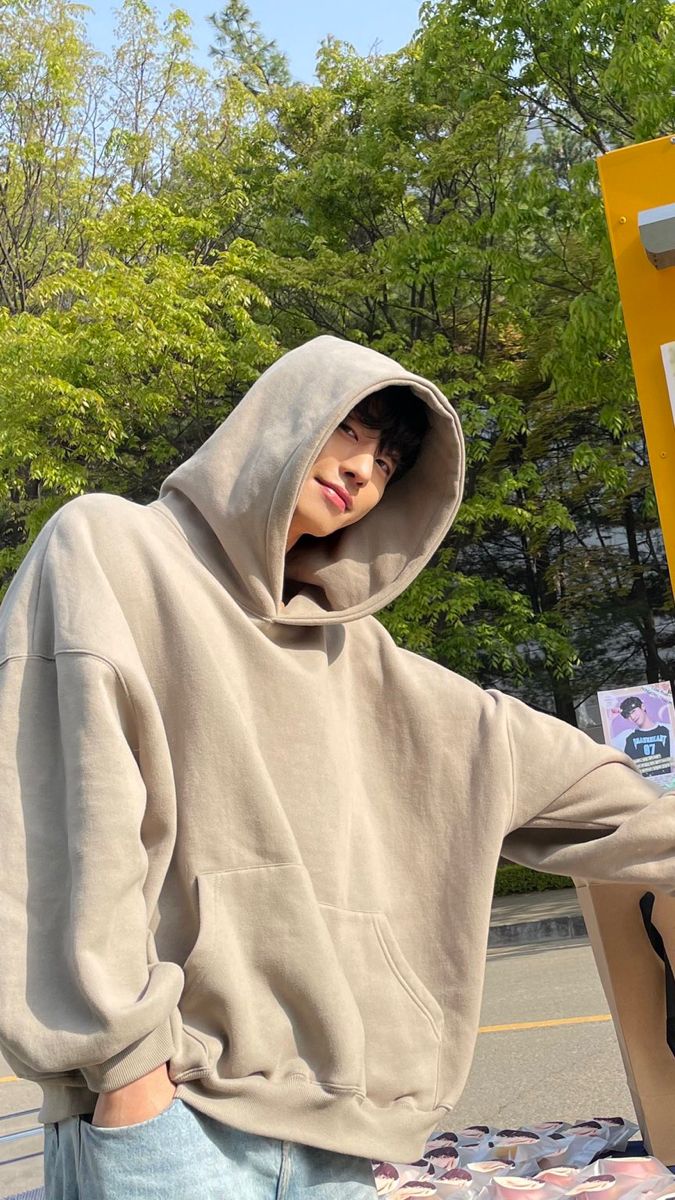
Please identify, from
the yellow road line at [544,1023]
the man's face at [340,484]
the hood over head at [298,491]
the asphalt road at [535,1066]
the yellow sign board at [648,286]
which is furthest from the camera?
the yellow road line at [544,1023]

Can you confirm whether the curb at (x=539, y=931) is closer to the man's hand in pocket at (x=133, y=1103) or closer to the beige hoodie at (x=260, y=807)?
the beige hoodie at (x=260, y=807)

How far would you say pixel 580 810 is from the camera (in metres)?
1.97

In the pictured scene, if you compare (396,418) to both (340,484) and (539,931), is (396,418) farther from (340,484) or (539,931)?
(539,931)

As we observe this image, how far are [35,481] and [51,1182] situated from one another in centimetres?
1389

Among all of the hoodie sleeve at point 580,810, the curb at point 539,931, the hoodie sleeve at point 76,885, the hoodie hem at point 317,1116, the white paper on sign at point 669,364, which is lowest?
the curb at point 539,931

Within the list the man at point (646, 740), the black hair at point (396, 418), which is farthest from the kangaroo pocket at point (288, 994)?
the man at point (646, 740)

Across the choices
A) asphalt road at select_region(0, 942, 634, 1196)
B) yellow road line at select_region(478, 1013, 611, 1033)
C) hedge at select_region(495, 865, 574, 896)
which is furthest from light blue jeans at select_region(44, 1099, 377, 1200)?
hedge at select_region(495, 865, 574, 896)

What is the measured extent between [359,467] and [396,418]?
0.13 metres

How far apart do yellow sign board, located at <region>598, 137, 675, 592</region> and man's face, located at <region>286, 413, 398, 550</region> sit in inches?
40.9

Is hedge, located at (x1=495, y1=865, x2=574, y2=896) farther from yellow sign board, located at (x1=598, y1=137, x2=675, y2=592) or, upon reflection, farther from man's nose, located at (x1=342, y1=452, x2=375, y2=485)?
man's nose, located at (x1=342, y1=452, x2=375, y2=485)

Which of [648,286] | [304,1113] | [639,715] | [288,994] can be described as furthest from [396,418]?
[639,715]

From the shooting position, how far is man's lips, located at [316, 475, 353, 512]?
1786 mm

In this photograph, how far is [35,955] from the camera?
1363mm

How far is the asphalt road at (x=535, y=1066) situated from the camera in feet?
15.5
